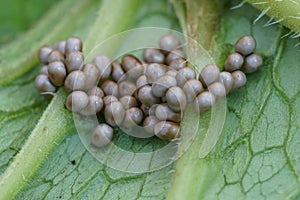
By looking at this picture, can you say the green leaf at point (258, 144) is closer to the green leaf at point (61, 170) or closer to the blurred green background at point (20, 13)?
the green leaf at point (61, 170)

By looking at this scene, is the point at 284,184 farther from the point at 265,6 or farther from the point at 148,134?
the point at 265,6

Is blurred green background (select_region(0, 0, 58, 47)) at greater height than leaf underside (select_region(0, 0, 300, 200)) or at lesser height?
lesser

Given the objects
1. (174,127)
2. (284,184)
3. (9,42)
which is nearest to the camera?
(284,184)

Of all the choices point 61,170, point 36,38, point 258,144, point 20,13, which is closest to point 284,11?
point 258,144

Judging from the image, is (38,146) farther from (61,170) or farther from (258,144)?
(258,144)

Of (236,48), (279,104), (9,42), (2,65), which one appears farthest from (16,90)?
(279,104)

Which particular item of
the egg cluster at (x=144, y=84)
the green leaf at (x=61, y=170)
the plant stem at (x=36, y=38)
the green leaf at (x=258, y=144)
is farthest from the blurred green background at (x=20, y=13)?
the green leaf at (x=258, y=144)

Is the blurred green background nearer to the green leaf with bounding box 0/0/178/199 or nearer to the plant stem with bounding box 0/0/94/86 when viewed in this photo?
the plant stem with bounding box 0/0/94/86

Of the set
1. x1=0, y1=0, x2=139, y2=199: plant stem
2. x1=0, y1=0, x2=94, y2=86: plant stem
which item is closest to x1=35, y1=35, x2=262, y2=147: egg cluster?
x1=0, y1=0, x2=139, y2=199: plant stem
